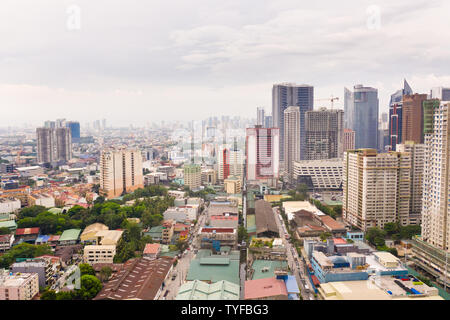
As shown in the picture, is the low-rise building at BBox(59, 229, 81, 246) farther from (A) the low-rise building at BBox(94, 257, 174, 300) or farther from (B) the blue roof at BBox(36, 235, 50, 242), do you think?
(A) the low-rise building at BBox(94, 257, 174, 300)

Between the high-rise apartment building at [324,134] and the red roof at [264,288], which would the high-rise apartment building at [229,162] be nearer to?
the high-rise apartment building at [324,134]

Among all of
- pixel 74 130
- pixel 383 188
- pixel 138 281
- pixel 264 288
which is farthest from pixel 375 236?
pixel 74 130

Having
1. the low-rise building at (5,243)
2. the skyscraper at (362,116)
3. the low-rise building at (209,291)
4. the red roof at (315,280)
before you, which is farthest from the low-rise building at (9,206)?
the skyscraper at (362,116)

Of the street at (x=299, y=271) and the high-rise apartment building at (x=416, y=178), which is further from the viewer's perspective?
Result: the high-rise apartment building at (x=416, y=178)

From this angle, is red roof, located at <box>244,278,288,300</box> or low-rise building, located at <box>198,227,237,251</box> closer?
red roof, located at <box>244,278,288,300</box>

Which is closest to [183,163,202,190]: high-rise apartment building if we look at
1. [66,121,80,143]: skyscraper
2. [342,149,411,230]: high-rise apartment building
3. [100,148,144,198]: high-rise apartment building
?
[100,148,144,198]: high-rise apartment building

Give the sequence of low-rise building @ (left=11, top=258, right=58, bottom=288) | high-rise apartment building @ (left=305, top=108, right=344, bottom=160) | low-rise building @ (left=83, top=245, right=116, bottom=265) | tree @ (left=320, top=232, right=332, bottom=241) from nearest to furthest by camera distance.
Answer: low-rise building @ (left=11, top=258, right=58, bottom=288) < low-rise building @ (left=83, top=245, right=116, bottom=265) < tree @ (left=320, top=232, right=332, bottom=241) < high-rise apartment building @ (left=305, top=108, right=344, bottom=160)

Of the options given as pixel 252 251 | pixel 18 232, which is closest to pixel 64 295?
pixel 252 251
